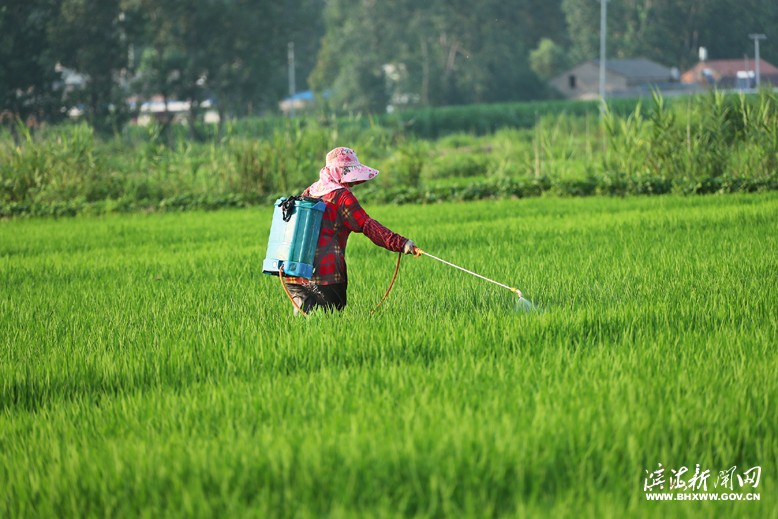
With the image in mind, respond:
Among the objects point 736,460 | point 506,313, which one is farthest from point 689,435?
point 506,313

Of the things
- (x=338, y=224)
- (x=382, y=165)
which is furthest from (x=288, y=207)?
(x=382, y=165)

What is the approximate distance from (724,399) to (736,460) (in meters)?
0.46

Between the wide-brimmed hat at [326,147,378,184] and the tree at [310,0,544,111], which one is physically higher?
the tree at [310,0,544,111]

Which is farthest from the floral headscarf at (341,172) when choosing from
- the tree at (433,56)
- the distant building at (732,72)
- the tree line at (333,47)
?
the tree at (433,56)

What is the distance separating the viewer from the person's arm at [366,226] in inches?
229

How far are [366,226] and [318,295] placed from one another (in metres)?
0.54

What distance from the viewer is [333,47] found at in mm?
68188

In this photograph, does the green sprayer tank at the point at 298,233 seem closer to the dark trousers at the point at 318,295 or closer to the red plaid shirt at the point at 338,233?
the red plaid shirt at the point at 338,233

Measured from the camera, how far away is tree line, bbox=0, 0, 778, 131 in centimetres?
4103

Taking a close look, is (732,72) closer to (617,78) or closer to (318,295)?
(617,78)

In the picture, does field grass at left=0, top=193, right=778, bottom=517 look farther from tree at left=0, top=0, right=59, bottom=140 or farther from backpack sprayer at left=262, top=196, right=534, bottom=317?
tree at left=0, top=0, right=59, bottom=140

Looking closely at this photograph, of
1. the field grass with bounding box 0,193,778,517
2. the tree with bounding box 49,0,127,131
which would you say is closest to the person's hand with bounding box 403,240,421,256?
the field grass with bounding box 0,193,778,517

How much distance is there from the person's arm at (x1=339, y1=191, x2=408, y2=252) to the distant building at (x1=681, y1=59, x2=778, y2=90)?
3278 cm

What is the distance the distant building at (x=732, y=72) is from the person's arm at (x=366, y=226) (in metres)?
32.8
